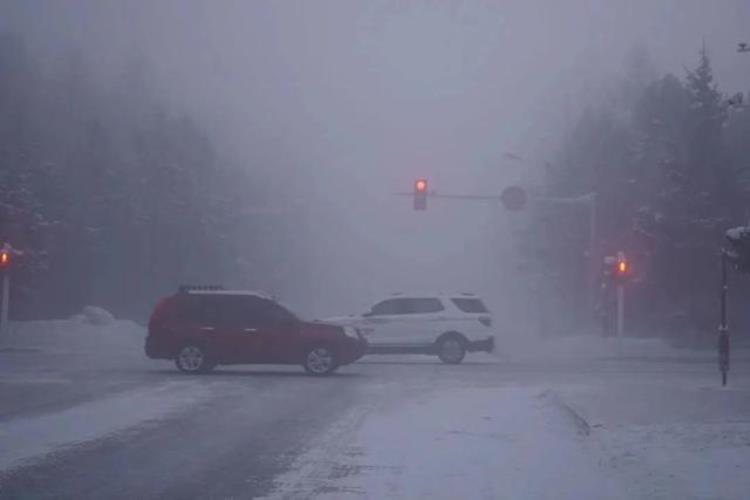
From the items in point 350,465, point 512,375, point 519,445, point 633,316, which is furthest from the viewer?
point 633,316

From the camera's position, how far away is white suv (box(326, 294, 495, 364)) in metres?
32.1

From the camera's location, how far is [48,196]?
62062 mm

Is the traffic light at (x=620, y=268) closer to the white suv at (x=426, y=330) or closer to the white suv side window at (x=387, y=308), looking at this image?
the white suv at (x=426, y=330)

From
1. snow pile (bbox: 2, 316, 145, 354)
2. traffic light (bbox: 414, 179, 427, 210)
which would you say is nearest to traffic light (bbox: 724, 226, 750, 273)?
traffic light (bbox: 414, 179, 427, 210)

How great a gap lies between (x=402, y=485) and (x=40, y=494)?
11.6 feet

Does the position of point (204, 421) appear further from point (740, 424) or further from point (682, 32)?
point (682, 32)

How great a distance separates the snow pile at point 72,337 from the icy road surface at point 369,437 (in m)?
15.0

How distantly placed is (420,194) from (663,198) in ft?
47.5

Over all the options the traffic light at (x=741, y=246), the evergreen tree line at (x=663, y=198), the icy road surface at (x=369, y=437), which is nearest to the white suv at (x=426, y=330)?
the icy road surface at (x=369, y=437)

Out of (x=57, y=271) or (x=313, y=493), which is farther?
(x=57, y=271)

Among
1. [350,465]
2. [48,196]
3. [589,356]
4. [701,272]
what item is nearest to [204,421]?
[350,465]

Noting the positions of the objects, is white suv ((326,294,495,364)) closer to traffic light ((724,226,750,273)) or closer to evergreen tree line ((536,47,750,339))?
traffic light ((724,226,750,273))

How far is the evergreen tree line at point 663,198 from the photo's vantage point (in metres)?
46.9

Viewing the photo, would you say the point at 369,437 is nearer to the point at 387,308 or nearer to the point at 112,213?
the point at 387,308
